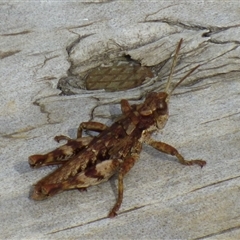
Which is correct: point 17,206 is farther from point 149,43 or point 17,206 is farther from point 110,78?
point 149,43

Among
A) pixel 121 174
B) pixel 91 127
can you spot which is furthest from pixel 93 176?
pixel 91 127

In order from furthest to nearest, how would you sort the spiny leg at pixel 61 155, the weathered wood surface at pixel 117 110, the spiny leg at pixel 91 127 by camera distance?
1. the spiny leg at pixel 91 127
2. the spiny leg at pixel 61 155
3. the weathered wood surface at pixel 117 110

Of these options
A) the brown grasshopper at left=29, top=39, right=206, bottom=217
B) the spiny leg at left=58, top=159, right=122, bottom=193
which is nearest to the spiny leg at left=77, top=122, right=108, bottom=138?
the brown grasshopper at left=29, top=39, right=206, bottom=217

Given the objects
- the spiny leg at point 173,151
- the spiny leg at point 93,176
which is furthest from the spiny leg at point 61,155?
the spiny leg at point 173,151

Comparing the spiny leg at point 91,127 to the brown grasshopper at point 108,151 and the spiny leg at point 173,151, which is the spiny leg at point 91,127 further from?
the spiny leg at point 173,151


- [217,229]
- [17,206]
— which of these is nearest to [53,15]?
[17,206]

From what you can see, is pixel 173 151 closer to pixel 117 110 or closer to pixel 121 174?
pixel 121 174
